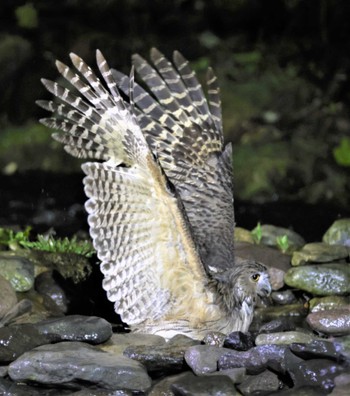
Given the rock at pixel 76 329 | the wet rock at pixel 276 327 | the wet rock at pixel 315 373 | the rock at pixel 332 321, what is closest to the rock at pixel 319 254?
the wet rock at pixel 276 327

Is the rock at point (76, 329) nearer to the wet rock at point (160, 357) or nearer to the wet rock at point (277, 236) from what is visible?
the wet rock at point (160, 357)

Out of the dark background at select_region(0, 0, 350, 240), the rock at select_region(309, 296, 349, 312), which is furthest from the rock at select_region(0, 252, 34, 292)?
the rock at select_region(309, 296, 349, 312)

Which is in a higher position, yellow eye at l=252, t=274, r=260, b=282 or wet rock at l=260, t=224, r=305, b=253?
yellow eye at l=252, t=274, r=260, b=282

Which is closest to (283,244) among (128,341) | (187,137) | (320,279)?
(320,279)

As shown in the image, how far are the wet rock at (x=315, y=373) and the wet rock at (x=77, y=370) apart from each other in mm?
903

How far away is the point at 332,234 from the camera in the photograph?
9.94 meters

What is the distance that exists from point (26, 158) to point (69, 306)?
2759 millimetres

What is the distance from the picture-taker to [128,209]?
23.6 feet

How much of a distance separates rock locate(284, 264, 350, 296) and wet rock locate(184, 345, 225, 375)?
7.01ft

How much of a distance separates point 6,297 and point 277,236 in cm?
294

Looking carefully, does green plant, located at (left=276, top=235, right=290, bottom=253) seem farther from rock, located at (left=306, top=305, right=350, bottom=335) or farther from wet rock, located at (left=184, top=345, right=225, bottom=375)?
wet rock, located at (left=184, top=345, right=225, bottom=375)

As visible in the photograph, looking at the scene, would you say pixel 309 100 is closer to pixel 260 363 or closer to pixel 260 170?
pixel 260 170

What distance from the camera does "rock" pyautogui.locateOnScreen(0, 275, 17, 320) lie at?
810cm

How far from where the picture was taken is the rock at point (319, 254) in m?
9.20
